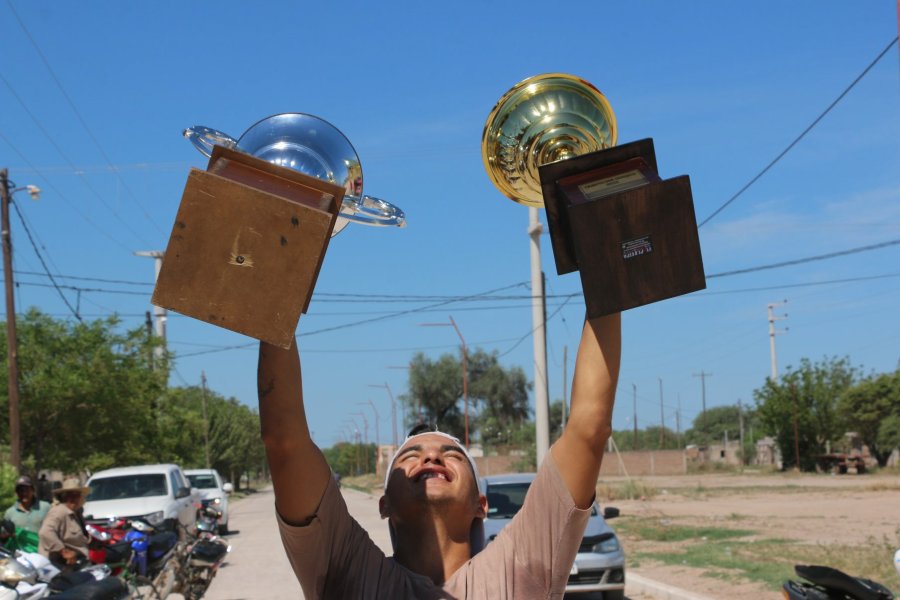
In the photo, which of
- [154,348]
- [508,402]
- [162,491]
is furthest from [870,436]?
[162,491]

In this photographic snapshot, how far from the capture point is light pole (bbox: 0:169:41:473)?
2198 cm

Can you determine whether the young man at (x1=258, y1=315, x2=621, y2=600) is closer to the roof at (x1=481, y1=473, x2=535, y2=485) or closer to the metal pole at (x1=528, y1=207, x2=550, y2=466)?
the roof at (x1=481, y1=473, x2=535, y2=485)

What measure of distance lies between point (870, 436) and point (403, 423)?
36345mm

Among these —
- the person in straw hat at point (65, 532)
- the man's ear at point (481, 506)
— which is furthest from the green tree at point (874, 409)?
the man's ear at point (481, 506)

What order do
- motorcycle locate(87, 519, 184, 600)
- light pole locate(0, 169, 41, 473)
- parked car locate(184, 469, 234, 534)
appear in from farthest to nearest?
parked car locate(184, 469, 234, 534), light pole locate(0, 169, 41, 473), motorcycle locate(87, 519, 184, 600)

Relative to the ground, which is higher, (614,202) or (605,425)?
(614,202)

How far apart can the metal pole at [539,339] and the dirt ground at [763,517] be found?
285 centimetres

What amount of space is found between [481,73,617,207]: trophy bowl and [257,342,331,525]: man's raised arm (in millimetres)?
937

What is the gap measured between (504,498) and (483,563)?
11348mm

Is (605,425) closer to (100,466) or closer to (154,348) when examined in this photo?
(100,466)

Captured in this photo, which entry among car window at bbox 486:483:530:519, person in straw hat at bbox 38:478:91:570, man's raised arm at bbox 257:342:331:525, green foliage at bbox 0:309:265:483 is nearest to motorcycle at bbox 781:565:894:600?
man's raised arm at bbox 257:342:331:525

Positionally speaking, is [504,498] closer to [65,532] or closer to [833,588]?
[65,532]

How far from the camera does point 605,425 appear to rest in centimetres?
247

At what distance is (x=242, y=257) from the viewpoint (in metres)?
2.17
